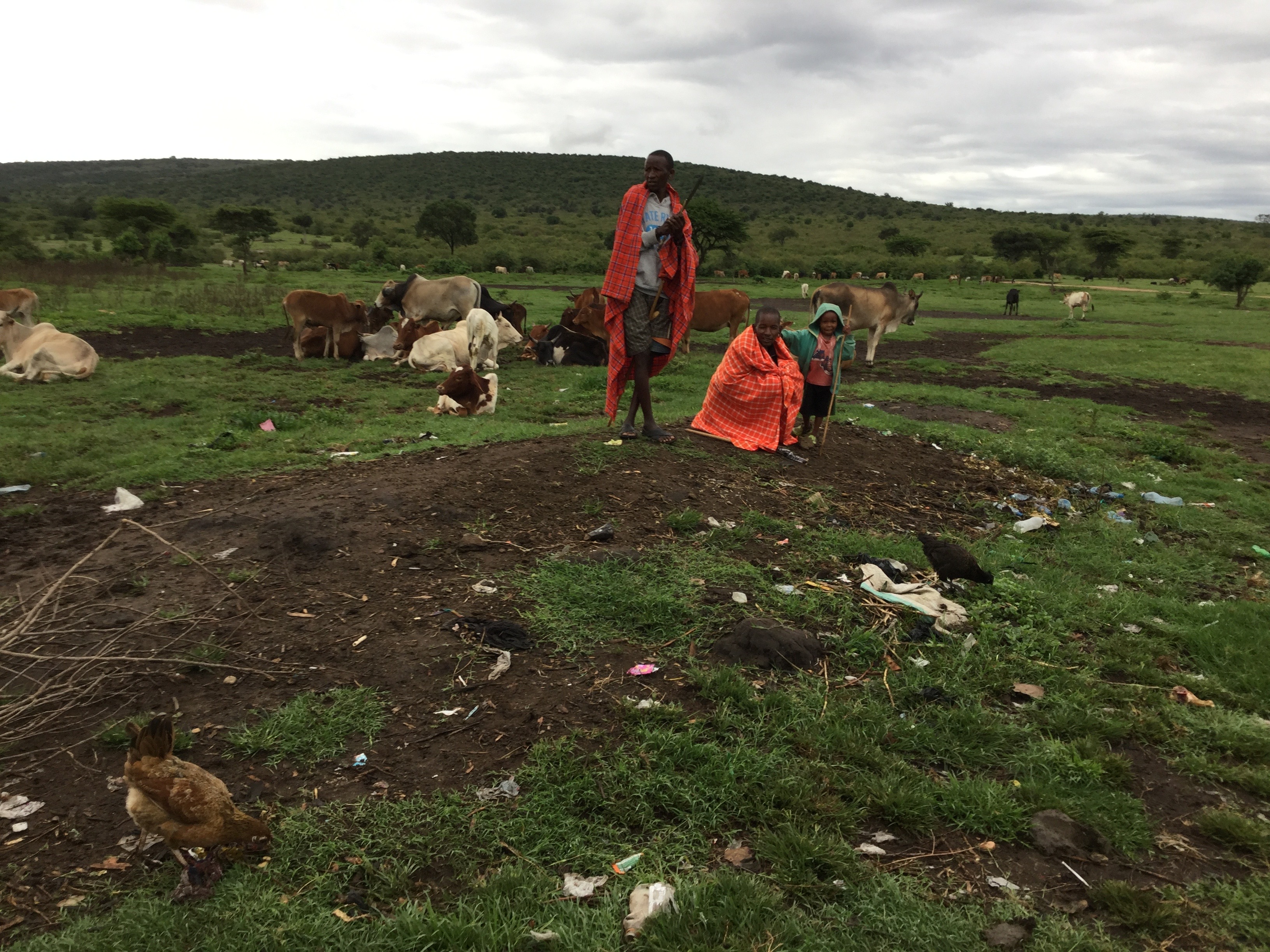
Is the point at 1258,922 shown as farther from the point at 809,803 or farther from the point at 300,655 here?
the point at 300,655

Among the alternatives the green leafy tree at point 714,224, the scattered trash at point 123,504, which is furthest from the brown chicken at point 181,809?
the green leafy tree at point 714,224

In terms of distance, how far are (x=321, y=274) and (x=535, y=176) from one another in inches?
2764

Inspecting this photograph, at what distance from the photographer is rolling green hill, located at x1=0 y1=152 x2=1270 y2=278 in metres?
43.3

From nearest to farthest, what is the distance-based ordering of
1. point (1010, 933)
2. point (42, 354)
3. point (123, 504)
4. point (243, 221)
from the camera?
1. point (1010, 933)
2. point (123, 504)
3. point (42, 354)
4. point (243, 221)

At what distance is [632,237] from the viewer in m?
5.91

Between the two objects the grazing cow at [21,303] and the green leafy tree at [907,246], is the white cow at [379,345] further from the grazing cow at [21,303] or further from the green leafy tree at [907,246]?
the green leafy tree at [907,246]

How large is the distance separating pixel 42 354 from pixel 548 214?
67305 millimetres

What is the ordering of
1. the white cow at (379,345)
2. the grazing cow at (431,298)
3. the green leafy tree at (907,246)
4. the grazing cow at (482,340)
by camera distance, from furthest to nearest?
the green leafy tree at (907,246), the grazing cow at (431,298), the white cow at (379,345), the grazing cow at (482,340)

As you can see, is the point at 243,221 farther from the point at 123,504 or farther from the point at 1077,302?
the point at 1077,302

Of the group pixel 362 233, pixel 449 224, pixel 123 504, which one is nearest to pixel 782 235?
pixel 449 224

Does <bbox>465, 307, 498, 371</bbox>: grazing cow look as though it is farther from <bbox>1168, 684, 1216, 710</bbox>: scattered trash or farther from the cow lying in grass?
<bbox>1168, 684, 1216, 710</bbox>: scattered trash

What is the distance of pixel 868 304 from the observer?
1484 cm

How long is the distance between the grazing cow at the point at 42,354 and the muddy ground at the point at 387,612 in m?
5.20

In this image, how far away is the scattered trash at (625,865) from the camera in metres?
2.40
